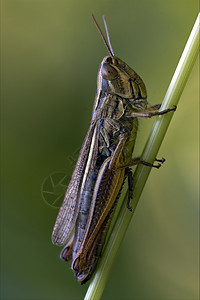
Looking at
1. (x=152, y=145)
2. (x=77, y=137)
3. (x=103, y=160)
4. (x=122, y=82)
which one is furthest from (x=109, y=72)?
(x=77, y=137)

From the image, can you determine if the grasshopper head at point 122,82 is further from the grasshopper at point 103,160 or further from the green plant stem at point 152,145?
the green plant stem at point 152,145

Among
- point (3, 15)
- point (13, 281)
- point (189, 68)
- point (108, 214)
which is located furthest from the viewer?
point (3, 15)

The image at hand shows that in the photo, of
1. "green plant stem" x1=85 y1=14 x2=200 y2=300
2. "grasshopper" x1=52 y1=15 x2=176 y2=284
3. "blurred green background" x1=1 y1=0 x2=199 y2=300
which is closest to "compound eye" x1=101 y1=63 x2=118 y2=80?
"grasshopper" x1=52 y1=15 x2=176 y2=284

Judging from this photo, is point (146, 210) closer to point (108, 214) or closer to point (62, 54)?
point (108, 214)

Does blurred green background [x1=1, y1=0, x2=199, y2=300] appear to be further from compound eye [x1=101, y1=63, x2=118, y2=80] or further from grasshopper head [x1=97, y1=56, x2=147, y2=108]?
compound eye [x1=101, y1=63, x2=118, y2=80]

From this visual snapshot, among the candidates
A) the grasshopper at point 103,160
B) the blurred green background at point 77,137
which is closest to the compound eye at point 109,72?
the grasshopper at point 103,160

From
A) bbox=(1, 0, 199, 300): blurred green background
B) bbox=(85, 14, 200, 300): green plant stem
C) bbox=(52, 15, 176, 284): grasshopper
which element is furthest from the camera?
bbox=(1, 0, 199, 300): blurred green background

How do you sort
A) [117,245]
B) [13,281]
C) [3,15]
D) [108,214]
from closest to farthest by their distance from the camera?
[117,245], [108,214], [13,281], [3,15]

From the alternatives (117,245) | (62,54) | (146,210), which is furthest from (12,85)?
(117,245)
